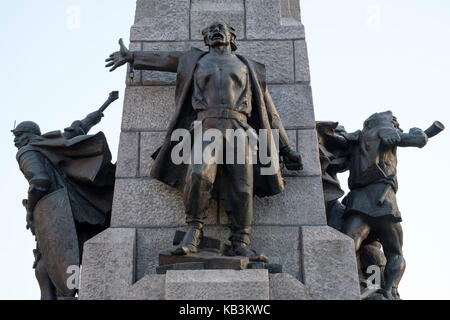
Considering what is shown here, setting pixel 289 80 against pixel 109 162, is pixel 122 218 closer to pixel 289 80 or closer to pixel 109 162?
pixel 109 162

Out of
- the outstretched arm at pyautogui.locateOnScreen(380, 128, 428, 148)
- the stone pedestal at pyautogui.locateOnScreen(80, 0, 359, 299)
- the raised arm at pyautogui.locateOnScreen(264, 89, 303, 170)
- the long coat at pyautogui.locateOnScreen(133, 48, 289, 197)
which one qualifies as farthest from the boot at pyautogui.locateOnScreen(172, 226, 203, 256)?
the outstretched arm at pyautogui.locateOnScreen(380, 128, 428, 148)

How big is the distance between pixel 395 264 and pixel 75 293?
4174mm

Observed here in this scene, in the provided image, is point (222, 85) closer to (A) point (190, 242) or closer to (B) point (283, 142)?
(B) point (283, 142)

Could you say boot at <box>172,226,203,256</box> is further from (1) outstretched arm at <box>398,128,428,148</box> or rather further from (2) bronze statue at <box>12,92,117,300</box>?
(1) outstretched arm at <box>398,128,428,148</box>

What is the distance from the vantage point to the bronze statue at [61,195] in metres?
9.40

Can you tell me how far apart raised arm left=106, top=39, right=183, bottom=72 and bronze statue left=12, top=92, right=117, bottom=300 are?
50.7 inches

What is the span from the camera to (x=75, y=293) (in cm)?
925

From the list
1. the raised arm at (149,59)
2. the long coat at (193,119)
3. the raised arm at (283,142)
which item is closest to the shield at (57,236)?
the long coat at (193,119)

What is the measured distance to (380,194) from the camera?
988 centimetres

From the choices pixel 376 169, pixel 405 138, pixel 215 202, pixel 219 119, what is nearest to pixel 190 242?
pixel 215 202

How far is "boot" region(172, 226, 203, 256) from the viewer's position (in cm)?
775

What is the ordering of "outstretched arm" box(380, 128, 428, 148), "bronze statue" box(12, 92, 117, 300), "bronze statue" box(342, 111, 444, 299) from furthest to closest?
"outstretched arm" box(380, 128, 428, 148), "bronze statue" box(342, 111, 444, 299), "bronze statue" box(12, 92, 117, 300)

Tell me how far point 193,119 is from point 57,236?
2315mm

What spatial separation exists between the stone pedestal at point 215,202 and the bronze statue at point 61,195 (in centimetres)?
89
